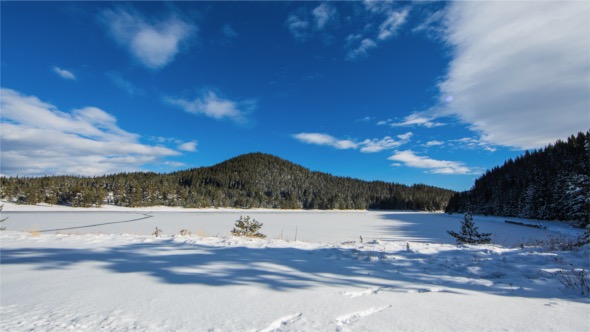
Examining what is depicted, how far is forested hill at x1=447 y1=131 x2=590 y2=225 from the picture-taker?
5369 cm

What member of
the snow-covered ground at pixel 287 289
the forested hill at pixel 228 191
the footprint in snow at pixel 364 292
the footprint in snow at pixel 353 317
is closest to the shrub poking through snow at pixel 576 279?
the snow-covered ground at pixel 287 289

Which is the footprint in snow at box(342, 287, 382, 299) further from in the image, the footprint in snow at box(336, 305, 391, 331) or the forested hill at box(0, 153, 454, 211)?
the forested hill at box(0, 153, 454, 211)

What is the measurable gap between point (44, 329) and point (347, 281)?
4195 millimetres

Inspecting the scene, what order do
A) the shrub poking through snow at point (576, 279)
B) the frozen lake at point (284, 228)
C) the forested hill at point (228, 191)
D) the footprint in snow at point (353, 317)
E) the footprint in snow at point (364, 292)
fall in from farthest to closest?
the forested hill at point (228, 191), the frozen lake at point (284, 228), the shrub poking through snow at point (576, 279), the footprint in snow at point (364, 292), the footprint in snow at point (353, 317)

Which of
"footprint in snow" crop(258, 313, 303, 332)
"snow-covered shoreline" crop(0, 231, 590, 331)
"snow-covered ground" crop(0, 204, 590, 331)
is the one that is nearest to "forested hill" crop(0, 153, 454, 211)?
"snow-covered shoreline" crop(0, 231, 590, 331)

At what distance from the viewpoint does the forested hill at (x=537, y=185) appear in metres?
53.7

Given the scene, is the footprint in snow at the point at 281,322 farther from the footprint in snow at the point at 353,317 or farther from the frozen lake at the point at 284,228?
the frozen lake at the point at 284,228

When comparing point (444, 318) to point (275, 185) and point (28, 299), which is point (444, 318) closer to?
point (28, 299)

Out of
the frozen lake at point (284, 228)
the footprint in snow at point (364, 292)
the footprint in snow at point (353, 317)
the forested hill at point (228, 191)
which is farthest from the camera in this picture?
the forested hill at point (228, 191)

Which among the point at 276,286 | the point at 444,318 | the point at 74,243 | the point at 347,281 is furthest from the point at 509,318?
the point at 74,243

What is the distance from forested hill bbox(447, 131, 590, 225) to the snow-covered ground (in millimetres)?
38223

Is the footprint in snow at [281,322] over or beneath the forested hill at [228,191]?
beneath

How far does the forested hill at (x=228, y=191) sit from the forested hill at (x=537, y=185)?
5935 centimetres

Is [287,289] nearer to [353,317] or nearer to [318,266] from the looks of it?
[353,317]
